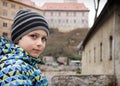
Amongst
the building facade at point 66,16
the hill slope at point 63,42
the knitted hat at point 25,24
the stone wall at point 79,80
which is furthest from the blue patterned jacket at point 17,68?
the building facade at point 66,16

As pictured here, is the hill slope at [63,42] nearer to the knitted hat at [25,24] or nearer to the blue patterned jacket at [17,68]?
the knitted hat at [25,24]

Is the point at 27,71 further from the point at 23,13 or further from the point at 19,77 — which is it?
the point at 23,13

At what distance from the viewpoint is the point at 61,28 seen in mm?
112812

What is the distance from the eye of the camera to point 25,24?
82.3 inches

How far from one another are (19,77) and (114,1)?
467 inches

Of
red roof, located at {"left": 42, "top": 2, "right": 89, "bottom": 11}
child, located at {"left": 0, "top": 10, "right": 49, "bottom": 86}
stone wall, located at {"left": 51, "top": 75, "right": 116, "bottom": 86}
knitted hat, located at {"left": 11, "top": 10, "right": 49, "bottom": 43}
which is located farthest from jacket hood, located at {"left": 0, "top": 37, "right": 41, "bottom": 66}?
red roof, located at {"left": 42, "top": 2, "right": 89, "bottom": 11}

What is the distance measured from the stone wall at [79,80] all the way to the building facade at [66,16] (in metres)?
101

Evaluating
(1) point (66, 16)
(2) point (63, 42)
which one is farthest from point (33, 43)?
(1) point (66, 16)

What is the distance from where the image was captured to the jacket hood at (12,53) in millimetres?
1838

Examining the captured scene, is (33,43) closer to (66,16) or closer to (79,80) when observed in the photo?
(79,80)

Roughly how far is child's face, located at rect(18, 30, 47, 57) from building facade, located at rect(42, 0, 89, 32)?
110 m

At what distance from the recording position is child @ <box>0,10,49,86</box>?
5.65 feet

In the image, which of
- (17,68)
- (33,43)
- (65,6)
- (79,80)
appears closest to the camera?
(17,68)

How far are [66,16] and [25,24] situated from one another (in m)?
116
